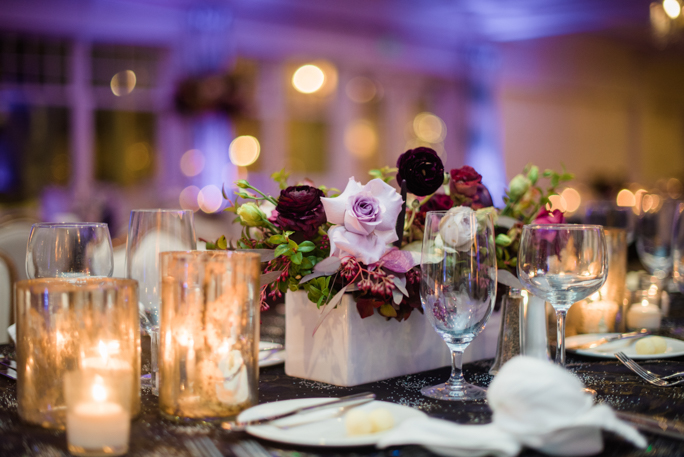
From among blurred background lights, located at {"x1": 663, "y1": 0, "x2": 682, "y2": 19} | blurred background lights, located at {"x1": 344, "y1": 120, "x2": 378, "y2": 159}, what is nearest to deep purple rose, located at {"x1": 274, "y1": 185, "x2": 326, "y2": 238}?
blurred background lights, located at {"x1": 663, "y1": 0, "x2": 682, "y2": 19}

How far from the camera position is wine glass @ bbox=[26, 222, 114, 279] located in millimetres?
847

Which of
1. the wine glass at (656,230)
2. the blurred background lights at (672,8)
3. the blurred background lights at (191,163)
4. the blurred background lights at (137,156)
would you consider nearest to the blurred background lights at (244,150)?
the blurred background lights at (191,163)

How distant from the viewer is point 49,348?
67cm

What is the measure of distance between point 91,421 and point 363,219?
404 millimetres

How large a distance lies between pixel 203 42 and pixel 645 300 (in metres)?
5.77

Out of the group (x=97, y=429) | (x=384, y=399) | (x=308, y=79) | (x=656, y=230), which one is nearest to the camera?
(x=97, y=429)

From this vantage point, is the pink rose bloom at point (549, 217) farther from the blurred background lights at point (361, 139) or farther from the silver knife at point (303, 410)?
the blurred background lights at point (361, 139)

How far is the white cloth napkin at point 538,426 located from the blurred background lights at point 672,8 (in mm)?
3218

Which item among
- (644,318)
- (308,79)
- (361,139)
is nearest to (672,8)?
(644,318)

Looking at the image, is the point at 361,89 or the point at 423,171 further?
the point at 361,89

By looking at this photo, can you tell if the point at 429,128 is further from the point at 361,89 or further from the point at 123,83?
the point at 123,83

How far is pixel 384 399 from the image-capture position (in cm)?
81

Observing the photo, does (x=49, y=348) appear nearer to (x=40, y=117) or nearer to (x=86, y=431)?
(x=86, y=431)

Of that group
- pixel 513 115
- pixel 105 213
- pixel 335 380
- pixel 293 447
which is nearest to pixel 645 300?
pixel 335 380
